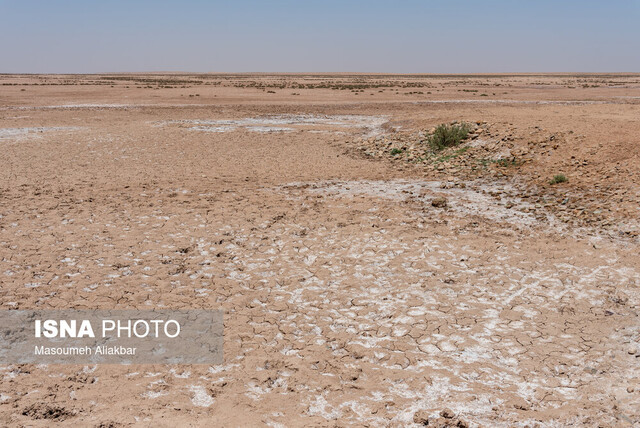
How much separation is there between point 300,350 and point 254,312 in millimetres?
1038

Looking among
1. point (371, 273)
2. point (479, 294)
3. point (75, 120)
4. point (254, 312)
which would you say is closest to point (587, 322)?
point (479, 294)

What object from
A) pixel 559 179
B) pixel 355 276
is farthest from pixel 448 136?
pixel 355 276

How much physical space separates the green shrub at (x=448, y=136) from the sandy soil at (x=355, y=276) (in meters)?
0.60

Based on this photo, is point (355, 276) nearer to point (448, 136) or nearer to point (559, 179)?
point (559, 179)

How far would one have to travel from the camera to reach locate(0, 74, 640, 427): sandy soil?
4.33 meters

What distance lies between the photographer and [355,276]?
22.6ft

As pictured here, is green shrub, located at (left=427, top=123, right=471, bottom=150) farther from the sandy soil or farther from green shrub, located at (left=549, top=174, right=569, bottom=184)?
green shrub, located at (left=549, top=174, right=569, bottom=184)

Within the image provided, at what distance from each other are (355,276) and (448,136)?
9.64m

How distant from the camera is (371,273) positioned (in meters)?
6.96

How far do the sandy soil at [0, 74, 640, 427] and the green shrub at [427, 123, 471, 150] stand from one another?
60cm

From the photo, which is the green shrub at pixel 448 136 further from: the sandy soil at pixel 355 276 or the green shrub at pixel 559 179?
the green shrub at pixel 559 179

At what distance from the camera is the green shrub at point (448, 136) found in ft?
48.9

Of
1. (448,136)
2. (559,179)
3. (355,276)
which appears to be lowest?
(355,276)

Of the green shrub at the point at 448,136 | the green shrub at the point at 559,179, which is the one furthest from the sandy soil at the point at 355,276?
the green shrub at the point at 448,136
